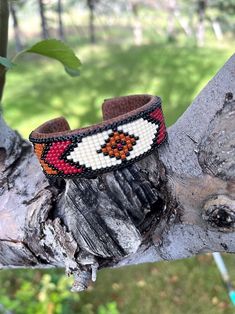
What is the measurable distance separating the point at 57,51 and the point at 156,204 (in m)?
0.35

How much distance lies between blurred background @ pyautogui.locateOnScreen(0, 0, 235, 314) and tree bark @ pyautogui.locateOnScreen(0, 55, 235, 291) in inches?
23.5

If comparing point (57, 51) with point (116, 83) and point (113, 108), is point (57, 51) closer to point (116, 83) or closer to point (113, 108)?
point (113, 108)

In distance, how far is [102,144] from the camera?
0.61 meters

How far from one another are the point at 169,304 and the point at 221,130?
1901 millimetres

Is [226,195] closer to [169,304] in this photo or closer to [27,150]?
[27,150]

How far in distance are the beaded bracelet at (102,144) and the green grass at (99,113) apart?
3.99ft

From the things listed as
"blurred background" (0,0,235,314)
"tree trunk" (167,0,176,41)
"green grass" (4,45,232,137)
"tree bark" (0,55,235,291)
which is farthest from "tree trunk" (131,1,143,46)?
"tree bark" (0,55,235,291)

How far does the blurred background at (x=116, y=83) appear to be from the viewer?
2186mm

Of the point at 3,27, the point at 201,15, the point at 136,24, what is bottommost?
the point at 136,24

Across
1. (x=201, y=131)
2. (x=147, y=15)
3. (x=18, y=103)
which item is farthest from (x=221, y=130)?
(x=147, y=15)

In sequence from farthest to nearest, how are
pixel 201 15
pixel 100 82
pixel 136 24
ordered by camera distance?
pixel 136 24 → pixel 201 15 → pixel 100 82

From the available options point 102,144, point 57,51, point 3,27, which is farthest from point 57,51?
point 102,144

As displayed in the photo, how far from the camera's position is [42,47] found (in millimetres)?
805

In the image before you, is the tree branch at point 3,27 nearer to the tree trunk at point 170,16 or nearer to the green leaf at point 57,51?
the green leaf at point 57,51
